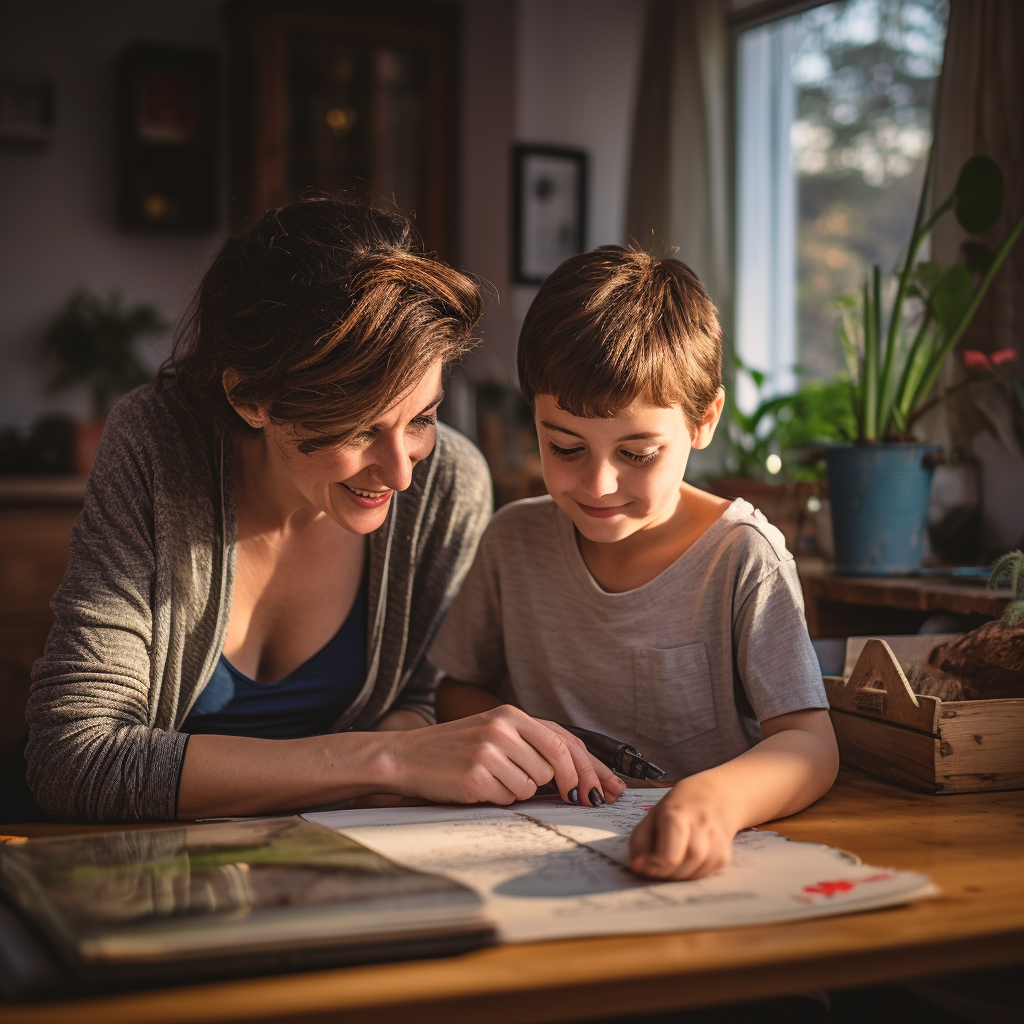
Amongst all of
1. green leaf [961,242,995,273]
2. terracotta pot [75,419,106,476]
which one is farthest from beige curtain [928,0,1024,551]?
terracotta pot [75,419,106,476]

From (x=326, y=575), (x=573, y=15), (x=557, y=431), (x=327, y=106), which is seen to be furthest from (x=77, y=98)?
(x=557, y=431)

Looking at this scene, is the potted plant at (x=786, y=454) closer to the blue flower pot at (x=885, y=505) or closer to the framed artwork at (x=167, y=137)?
the blue flower pot at (x=885, y=505)

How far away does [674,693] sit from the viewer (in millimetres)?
1118

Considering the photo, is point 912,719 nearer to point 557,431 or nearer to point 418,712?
point 557,431

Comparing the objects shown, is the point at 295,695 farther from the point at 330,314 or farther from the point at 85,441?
the point at 85,441

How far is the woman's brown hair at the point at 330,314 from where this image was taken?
104cm

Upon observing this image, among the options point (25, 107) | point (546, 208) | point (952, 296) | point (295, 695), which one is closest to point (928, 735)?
point (295, 695)

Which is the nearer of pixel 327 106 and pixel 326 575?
pixel 326 575

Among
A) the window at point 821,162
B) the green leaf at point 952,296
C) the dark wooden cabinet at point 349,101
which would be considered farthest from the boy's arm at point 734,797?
the dark wooden cabinet at point 349,101

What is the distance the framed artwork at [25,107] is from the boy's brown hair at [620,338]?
11.5ft

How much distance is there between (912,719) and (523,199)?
128 inches

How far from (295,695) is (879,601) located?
754mm

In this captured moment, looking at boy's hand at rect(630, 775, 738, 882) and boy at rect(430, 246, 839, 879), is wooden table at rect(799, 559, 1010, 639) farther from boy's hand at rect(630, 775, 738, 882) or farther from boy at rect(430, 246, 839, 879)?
boy's hand at rect(630, 775, 738, 882)

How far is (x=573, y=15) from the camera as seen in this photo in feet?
12.8
